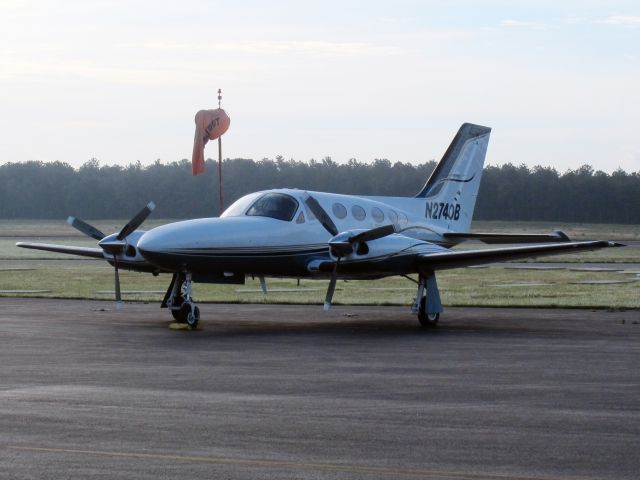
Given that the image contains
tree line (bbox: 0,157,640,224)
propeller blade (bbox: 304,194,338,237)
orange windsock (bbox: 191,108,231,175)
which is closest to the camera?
propeller blade (bbox: 304,194,338,237)

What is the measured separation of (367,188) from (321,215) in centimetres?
12748

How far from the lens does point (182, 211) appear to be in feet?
496

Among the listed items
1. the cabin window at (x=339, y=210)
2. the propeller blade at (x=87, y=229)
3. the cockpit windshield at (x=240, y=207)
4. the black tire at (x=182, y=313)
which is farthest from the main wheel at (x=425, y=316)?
the propeller blade at (x=87, y=229)

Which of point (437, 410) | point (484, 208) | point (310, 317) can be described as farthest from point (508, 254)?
point (484, 208)

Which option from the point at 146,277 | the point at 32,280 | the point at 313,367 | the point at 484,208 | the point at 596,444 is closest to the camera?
the point at 596,444

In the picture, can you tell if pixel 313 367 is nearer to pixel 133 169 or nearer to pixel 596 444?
pixel 596 444

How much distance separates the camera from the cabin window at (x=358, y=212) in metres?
26.1

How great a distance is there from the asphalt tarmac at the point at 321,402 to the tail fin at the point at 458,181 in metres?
7.51

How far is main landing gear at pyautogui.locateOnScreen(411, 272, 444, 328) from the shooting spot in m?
24.0

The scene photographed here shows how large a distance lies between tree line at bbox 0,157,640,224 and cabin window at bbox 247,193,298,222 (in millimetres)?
116055

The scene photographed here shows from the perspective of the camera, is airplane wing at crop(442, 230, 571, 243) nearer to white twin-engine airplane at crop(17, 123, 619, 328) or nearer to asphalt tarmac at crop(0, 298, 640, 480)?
white twin-engine airplane at crop(17, 123, 619, 328)

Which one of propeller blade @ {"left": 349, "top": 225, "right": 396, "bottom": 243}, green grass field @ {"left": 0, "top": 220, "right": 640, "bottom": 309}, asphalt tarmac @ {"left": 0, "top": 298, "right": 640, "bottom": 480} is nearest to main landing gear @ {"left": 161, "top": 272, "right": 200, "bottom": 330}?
asphalt tarmac @ {"left": 0, "top": 298, "right": 640, "bottom": 480}

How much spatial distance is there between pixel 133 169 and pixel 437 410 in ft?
550

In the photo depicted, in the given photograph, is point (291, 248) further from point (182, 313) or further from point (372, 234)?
point (182, 313)
